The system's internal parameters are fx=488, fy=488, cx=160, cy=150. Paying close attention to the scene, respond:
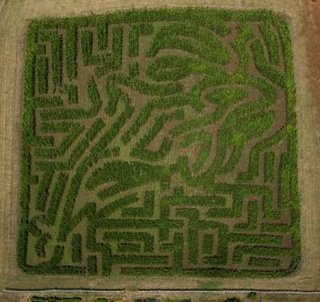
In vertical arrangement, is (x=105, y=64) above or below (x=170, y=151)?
above

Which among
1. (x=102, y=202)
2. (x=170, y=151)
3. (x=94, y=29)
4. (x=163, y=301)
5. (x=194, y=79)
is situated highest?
(x=94, y=29)

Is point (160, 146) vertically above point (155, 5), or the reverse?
point (155, 5)

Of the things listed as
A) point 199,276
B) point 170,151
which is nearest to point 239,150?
point 170,151

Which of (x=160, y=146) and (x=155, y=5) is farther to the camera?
(x=155, y=5)

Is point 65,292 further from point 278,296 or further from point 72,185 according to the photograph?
point 278,296
